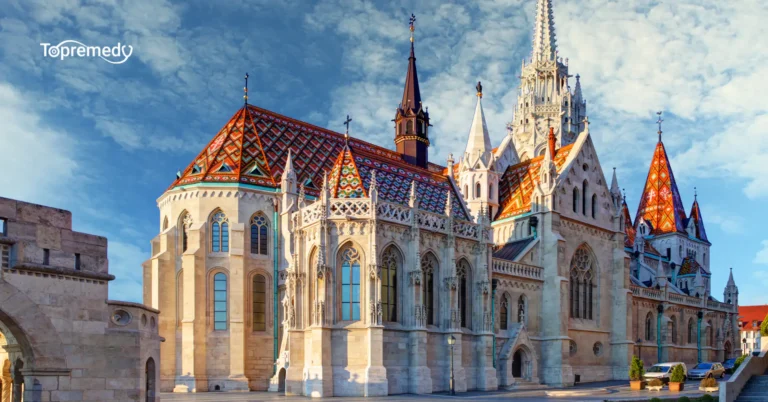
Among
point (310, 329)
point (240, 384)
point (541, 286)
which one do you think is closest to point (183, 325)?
point (240, 384)

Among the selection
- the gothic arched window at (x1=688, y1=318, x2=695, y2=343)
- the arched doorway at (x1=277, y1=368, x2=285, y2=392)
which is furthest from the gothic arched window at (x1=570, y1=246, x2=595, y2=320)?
the arched doorway at (x1=277, y1=368, x2=285, y2=392)

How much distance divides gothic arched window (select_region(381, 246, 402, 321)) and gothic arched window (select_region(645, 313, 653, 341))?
82.6 feet

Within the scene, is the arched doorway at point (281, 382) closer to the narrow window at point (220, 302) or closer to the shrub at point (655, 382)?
the narrow window at point (220, 302)

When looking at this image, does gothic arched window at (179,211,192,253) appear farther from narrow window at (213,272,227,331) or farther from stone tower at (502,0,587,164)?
stone tower at (502,0,587,164)

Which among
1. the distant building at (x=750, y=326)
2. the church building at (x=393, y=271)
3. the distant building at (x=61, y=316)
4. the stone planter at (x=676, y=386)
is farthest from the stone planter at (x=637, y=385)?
the distant building at (x=750, y=326)

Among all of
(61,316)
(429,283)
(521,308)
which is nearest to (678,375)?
(521,308)

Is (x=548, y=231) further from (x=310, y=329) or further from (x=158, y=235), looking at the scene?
(x=158, y=235)

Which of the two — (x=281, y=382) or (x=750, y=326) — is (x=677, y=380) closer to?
(x=281, y=382)

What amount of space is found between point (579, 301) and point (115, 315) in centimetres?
3204

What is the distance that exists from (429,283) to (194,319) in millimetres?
12207

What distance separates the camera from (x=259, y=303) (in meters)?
38.6

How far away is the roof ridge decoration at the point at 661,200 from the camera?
73688 millimetres

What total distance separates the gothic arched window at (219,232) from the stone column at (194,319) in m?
0.71

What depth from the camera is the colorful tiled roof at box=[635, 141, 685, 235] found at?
7369 cm
